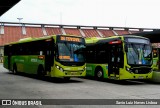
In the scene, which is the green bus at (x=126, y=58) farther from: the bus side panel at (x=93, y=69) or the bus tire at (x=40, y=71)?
the bus tire at (x=40, y=71)

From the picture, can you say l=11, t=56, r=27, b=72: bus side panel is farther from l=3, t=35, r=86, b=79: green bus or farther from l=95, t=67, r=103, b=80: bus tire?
l=95, t=67, r=103, b=80: bus tire

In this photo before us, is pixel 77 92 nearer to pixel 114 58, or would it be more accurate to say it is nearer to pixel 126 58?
pixel 126 58

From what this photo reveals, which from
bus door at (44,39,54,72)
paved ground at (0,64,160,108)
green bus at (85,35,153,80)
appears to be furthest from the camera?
bus door at (44,39,54,72)

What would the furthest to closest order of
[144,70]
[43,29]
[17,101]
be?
[43,29]
[144,70]
[17,101]

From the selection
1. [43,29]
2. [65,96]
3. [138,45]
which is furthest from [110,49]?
[43,29]

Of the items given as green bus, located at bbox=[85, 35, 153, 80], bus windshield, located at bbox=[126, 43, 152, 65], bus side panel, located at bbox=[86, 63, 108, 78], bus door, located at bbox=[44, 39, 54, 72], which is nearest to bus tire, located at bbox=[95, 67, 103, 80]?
green bus, located at bbox=[85, 35, 153, 80]

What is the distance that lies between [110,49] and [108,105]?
8288mm

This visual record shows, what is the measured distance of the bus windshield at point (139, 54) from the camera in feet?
52.5

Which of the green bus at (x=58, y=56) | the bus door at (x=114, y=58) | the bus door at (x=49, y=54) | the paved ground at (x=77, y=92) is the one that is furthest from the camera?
the bus door at (x=49, y=54)

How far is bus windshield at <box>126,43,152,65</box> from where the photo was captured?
16.0 metres

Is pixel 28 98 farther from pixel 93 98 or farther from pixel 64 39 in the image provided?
pixel 64 39

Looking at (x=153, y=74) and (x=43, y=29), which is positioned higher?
(x=43, y=29)

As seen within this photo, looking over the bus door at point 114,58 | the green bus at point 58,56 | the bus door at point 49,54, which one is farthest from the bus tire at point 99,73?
the bus door at point 49,54

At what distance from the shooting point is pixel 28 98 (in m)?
10.7
